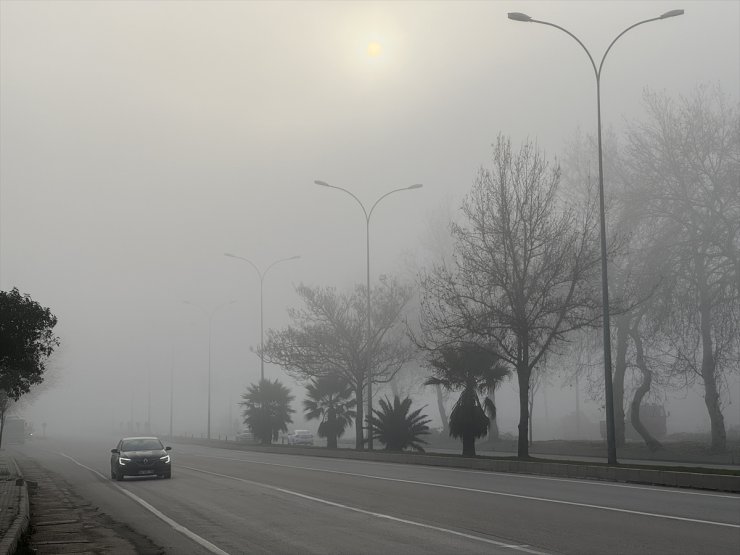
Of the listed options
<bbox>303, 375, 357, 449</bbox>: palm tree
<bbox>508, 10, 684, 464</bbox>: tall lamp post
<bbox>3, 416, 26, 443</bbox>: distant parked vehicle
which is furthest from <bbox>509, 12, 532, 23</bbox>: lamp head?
<bbox>3, 416, 26, 443</bbox>: distant parked vehicle

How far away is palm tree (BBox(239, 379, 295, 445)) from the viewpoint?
6216 cm

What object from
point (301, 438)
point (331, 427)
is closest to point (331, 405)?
point (331, 427)

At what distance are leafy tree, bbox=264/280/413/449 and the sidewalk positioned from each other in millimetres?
26578

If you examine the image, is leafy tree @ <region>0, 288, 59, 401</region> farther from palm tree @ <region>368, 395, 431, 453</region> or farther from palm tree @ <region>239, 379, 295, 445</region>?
palm tree @ <region>239, 379, 295, 445</region>

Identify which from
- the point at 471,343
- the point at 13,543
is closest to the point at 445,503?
the point at 13,543

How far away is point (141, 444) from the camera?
100 feet

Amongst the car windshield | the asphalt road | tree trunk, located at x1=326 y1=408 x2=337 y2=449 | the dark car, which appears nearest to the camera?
the asphalt road

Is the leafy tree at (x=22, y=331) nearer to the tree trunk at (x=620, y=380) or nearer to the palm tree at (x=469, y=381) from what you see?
the palm tree at (x=469, y=381)

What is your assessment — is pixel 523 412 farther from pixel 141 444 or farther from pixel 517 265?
pixel 141 444

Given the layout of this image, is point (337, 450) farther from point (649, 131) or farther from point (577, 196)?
point (649, 131)

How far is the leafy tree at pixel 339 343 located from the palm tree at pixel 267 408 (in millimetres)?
7027

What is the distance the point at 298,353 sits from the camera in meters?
53.2

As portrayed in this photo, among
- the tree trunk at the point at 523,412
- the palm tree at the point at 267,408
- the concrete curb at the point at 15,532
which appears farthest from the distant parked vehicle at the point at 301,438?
the concrete curb at the point at 15,532

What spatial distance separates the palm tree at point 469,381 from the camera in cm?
3500
